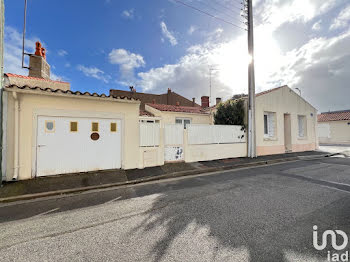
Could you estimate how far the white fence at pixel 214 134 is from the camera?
8.08 meters

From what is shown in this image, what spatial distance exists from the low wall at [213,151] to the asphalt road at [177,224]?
3.30 meters

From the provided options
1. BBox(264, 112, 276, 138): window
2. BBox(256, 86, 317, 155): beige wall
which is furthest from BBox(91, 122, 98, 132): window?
BBox(264, 112, 276, 138): window

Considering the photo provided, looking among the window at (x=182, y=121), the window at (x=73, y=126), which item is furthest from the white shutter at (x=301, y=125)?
the window at (x=73, y=126)

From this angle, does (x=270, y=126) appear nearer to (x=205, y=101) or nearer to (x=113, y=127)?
(x=205, y=101)

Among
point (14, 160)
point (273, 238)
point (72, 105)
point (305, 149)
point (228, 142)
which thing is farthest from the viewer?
point (305, 149)

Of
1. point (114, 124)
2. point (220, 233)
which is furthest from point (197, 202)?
point (114, 124)

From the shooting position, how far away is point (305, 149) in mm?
12797

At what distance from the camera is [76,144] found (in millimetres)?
5766

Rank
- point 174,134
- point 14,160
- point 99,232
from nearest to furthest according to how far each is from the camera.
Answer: point 99,232
point 14,160
point 174,134

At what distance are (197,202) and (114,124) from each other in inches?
181

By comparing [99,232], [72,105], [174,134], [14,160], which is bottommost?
[99,232]

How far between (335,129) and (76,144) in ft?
94.2

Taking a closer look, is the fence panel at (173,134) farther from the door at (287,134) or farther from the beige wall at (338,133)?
the beige wall at (338,133)

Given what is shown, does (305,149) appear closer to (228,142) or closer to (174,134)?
(228,142)
